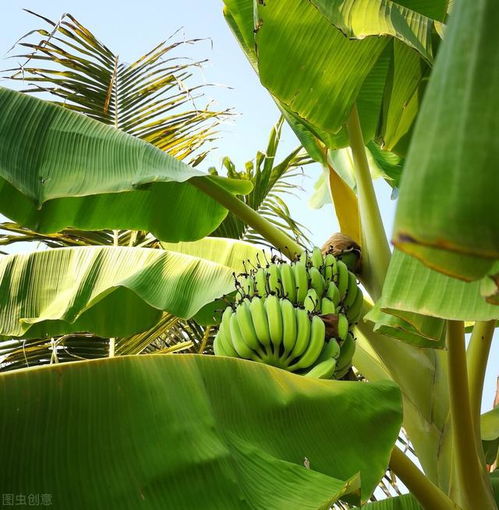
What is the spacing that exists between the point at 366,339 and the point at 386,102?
31.3 inches

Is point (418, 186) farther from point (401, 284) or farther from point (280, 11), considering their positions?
point (280, 11)

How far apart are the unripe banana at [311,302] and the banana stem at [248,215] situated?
1.24ft

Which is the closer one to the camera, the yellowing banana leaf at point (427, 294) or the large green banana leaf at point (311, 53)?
the yellowing banana leaf at point (427, 294)

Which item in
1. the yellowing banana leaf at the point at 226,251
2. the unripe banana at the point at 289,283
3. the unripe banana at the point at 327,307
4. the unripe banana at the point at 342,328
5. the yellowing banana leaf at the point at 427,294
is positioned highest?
the yellowing banana leaf at the point at 427,294

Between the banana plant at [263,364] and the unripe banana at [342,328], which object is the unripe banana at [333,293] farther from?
the banana plant at [263,364]

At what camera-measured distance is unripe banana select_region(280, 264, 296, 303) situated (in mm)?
1722

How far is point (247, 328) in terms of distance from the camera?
1575mm

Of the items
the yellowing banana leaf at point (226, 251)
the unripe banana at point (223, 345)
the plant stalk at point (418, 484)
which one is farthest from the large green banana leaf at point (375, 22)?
the yellowing banana leaf at point (226, 251)

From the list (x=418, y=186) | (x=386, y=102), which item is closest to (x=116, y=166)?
(x=386, y=102)

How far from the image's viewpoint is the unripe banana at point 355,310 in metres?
1.88

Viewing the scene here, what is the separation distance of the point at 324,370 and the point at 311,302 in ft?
0.68

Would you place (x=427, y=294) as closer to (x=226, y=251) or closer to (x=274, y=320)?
(x=274, y=320)

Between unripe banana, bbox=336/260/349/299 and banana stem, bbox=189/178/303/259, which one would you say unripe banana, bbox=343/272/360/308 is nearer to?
unripe banana, bbox=336/260/349/299

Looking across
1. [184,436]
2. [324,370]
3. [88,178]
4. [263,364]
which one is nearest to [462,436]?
[324,370]
